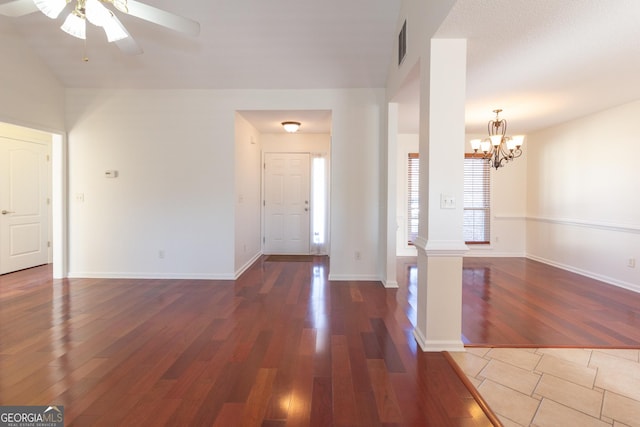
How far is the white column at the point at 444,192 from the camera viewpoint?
8.21 feet

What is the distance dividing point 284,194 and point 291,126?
172 centimetres

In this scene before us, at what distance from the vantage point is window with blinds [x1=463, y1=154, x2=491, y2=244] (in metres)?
6.50

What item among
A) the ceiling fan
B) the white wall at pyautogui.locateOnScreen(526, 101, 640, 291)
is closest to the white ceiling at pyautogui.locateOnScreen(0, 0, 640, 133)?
the white wall at pyautogui.locateOnScreen(526, 101, 640, 291)

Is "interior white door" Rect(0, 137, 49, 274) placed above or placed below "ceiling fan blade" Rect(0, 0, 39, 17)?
below

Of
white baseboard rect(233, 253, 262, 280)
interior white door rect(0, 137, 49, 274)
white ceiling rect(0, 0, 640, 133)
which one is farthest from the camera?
interior white door rect(0, 137, 49, 274)

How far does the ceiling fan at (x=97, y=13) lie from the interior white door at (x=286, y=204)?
403cm

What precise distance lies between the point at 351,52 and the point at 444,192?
2365mm

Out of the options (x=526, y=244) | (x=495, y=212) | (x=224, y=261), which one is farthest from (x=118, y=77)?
(x=526, y=244)

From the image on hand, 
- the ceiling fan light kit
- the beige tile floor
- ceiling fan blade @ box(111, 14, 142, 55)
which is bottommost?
the beige tile floor

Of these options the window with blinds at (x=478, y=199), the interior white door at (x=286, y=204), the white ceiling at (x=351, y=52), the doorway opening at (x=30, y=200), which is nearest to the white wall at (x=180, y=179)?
the doorway opening at (x=30, y=200)

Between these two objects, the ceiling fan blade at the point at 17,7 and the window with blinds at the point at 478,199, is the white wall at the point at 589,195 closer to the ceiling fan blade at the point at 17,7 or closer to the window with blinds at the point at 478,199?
the window with blinds at the point at 478,199

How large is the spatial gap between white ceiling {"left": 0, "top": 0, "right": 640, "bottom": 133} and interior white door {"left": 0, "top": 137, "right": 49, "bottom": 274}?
5.80ft

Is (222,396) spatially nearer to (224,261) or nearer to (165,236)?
(224,261)

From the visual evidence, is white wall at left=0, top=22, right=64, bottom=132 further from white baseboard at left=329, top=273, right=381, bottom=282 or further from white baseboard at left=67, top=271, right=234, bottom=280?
white baseboard at left=329, top=273, right=381, bottom=282
